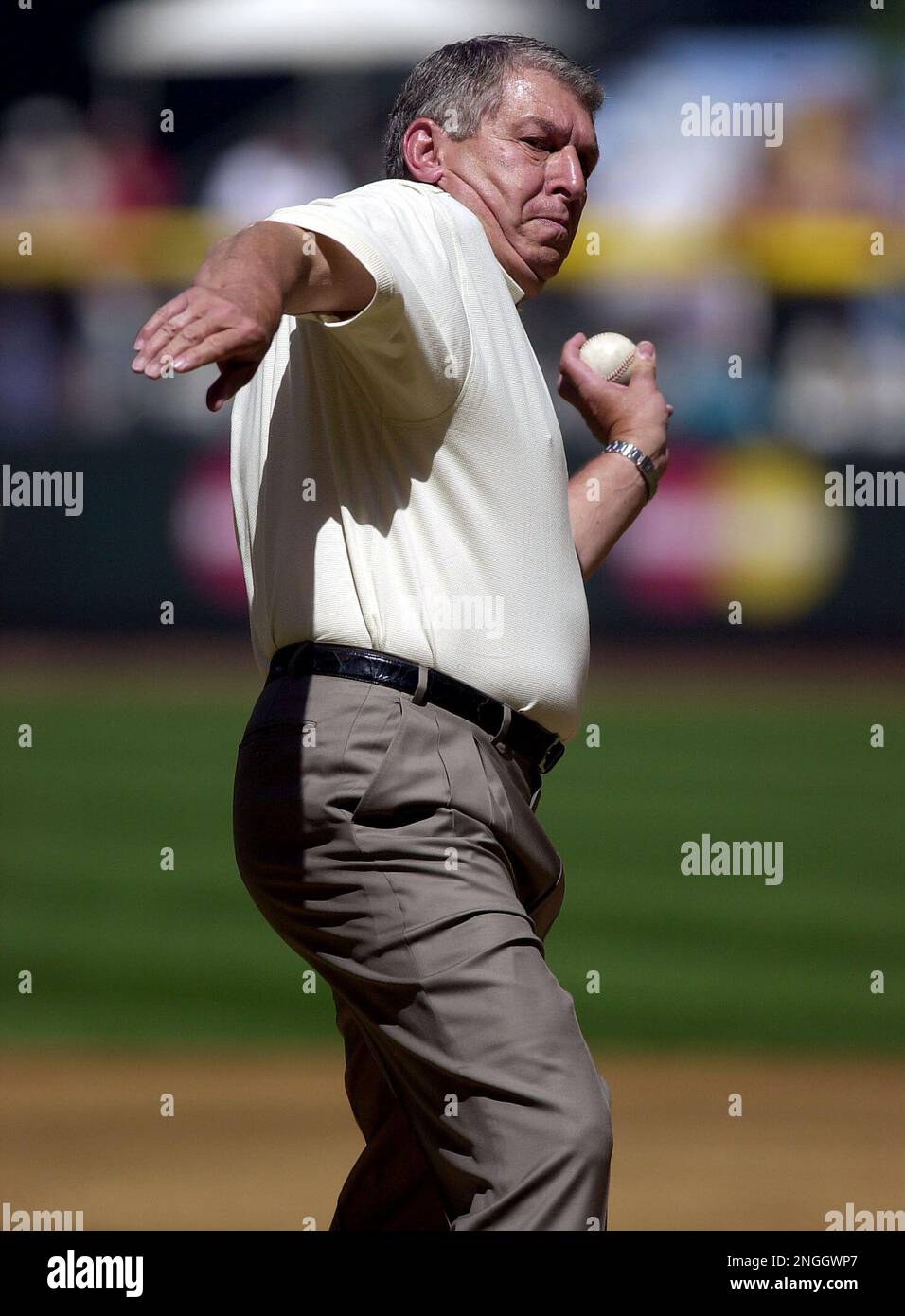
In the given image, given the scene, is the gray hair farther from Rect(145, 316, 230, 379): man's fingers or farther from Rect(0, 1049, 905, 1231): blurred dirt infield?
Rect(0, 1049, 905, 1231): blurred dirt infield

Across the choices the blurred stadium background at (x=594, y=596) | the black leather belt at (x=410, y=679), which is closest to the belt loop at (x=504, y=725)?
the black leather belt at (x=410, y=679)

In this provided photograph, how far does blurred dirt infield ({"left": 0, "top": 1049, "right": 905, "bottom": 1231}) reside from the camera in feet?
12.6

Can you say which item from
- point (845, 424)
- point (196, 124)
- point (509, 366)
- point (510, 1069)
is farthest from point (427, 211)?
point (196, 124)

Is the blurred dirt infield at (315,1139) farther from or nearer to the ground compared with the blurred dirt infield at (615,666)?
nearer to the ground

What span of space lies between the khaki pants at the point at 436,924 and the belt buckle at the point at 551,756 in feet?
0.32

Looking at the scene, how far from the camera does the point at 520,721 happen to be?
212cm

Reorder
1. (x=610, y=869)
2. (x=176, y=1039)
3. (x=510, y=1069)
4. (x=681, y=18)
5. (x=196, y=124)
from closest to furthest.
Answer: (x=510, y=1069) → (x=176, y=1039) → (x=610, y=869) → (x=196, y=124) → (x=681, y=18)

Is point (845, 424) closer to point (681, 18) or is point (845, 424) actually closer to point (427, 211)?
point (681, 18)

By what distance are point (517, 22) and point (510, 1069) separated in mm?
18158

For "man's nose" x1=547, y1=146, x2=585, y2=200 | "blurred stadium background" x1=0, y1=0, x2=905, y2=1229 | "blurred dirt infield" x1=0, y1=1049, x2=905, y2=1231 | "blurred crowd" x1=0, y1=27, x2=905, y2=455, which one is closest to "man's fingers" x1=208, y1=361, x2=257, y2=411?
"man's nose" x1=547, y1=146, x2=585, y2=200

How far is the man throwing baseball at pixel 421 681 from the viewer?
73.4 inches

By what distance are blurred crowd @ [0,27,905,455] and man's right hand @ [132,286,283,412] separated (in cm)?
1318

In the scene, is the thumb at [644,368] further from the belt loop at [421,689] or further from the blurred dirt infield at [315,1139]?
the blurred dirt infield at [315,1139]

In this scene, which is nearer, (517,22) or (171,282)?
(171,282)
